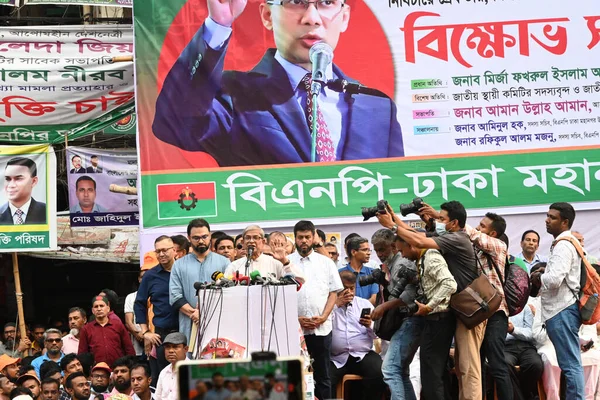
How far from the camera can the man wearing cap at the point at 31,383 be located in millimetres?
9852

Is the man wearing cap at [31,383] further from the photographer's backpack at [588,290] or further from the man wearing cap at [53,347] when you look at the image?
the photographer's backpack at [588,290]

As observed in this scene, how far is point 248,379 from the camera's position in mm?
3201

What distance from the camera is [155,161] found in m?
12.2

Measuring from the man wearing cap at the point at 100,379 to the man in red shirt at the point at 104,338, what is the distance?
24.1 inches

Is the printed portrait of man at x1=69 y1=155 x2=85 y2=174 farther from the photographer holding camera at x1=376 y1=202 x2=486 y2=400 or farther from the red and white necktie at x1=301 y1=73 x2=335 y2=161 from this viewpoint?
the photographer holding camera at x1=376 y1=202 x2=486 y2=400

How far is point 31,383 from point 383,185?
4419 mm

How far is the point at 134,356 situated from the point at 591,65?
6.09m

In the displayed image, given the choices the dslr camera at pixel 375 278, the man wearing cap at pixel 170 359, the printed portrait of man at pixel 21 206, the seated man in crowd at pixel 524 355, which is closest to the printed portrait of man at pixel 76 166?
the printed portrait of man at pixel 21 206

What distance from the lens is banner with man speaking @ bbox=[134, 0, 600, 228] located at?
12062 millimetres

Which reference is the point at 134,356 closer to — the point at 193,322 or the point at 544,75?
the point at 193,322

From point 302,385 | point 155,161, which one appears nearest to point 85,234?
point 155,161

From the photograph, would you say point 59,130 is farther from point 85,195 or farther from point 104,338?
point 104,338

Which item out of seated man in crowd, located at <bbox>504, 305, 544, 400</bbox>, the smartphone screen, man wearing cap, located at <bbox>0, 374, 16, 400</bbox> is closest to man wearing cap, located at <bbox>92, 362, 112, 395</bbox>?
man wearing cap, located at <bbox>0, 374, 16, 400</bbox>

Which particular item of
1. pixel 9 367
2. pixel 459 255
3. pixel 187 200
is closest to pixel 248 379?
pixel 459 255
